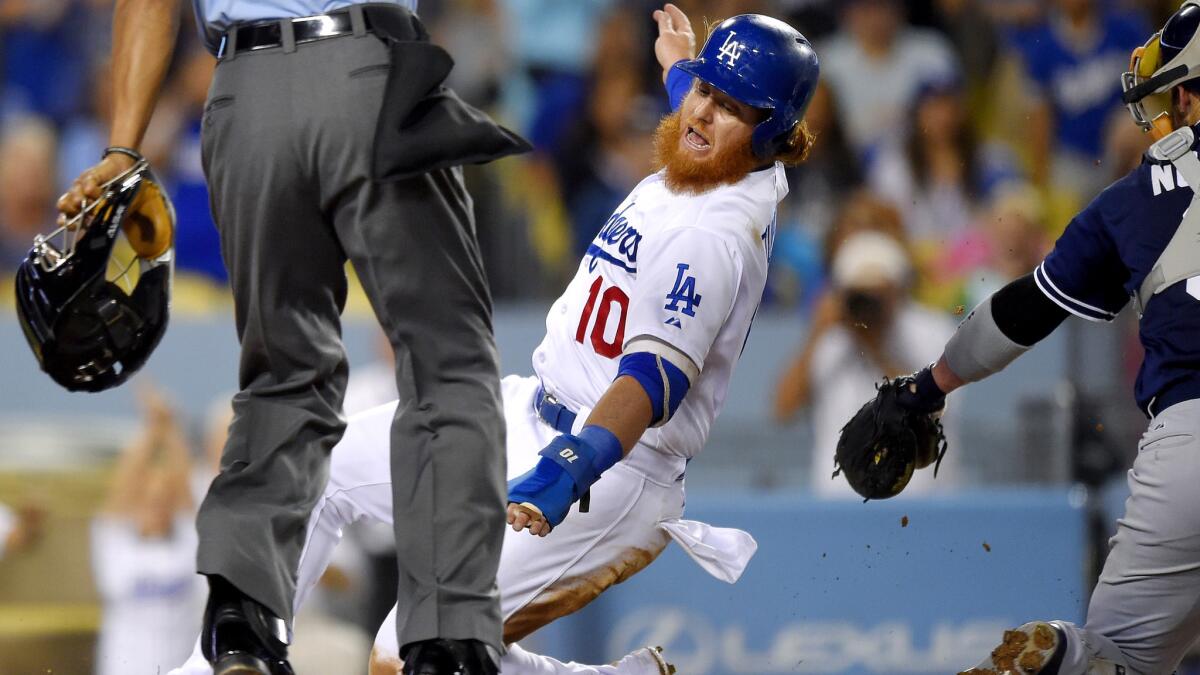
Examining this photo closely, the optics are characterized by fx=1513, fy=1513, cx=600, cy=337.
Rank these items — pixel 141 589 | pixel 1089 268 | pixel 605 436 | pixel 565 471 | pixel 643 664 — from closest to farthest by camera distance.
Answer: pixel 565 471, pixel 605 436, pixel 1089 268, pixel 643 664, pixel 141 589

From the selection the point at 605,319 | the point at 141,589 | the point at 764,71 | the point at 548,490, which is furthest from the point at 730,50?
the point at 141,589

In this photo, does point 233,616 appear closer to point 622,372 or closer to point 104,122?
point 622,372

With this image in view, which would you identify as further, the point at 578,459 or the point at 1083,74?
the point at 1083,74

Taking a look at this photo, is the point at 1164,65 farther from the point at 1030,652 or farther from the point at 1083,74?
the point at 1083,74

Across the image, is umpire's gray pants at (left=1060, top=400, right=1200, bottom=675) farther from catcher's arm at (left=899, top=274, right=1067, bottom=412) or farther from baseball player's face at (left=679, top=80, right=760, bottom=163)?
baseball player's face at (left=679, top=80, right=760, bottom=163)

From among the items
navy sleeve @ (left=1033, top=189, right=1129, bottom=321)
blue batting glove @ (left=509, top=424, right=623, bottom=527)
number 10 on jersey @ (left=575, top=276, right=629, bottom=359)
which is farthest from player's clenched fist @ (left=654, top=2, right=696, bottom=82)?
blue batting glove @ (left=509, top=424, right=623, bottom=527)

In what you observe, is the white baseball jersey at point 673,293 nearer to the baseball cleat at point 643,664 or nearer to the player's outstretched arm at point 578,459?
the player's outstretched arm at point 578,459

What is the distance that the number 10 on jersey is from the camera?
180 inches

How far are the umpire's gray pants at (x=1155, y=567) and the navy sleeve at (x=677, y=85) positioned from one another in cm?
177

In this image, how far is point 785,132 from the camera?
457 cm

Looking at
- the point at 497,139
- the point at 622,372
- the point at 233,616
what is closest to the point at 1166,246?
the point at 622,372

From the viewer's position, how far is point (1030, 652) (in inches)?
162

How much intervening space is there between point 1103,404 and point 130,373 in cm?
522

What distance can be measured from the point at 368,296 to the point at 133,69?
0.85 m
